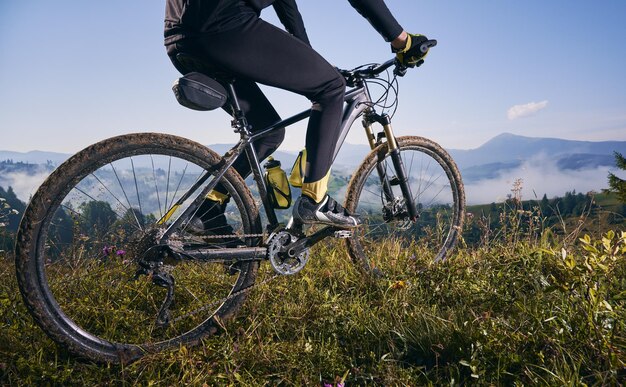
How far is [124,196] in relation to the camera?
8.97 feet

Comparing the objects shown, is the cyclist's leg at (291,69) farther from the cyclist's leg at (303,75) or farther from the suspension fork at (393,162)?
the suspension fork at (393,162)

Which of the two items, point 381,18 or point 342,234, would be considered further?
point 342,234

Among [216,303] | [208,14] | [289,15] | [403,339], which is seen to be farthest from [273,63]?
[403,339]

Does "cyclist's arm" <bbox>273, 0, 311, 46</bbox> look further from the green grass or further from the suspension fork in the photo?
the green grass

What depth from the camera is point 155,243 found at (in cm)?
269

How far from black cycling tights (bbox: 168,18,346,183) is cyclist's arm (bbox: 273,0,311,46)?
2.43ft

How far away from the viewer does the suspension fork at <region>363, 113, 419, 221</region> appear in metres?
3.86

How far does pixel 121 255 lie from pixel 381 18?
248 centimetres

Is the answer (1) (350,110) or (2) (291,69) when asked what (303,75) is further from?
(1) (350,110)

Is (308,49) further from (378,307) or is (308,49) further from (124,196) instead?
(378,307)

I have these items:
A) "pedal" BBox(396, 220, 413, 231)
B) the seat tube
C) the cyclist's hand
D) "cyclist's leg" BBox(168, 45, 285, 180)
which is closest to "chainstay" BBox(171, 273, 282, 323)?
the seat tube

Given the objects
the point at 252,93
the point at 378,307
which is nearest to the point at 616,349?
the point at 378,307

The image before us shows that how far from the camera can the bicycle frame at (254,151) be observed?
2.80m

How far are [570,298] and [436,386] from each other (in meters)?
0.98
